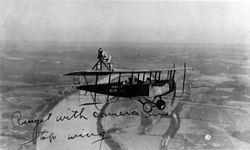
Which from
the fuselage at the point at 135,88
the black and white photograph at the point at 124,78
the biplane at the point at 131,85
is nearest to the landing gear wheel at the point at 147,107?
the black and white photograph at the point at 124,78

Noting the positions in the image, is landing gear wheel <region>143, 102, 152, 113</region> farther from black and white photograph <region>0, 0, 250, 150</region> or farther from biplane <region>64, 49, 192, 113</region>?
biplane <region>64, 49, 192, 113</region>

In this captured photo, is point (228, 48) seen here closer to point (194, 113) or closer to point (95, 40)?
point (194, 113)

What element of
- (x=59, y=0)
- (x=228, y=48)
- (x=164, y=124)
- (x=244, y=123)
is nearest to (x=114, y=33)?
(x=59, y=0)

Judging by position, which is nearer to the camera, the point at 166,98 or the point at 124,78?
the point at 124,78

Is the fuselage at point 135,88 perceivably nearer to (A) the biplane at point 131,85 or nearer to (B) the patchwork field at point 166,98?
(A) the biplane at point 131,85

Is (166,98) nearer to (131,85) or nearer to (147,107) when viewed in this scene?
(147,107)

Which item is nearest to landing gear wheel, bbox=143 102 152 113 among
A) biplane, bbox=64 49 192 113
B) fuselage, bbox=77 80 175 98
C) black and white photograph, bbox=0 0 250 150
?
black and white photograph, bbox=0 0 250 150

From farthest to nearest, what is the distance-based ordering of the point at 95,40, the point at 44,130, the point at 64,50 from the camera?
the point at 64,50 → the point at 95,40 → the point at 44,130

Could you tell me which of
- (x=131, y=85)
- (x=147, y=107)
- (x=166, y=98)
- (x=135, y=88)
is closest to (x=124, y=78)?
(x=131, y=85)
